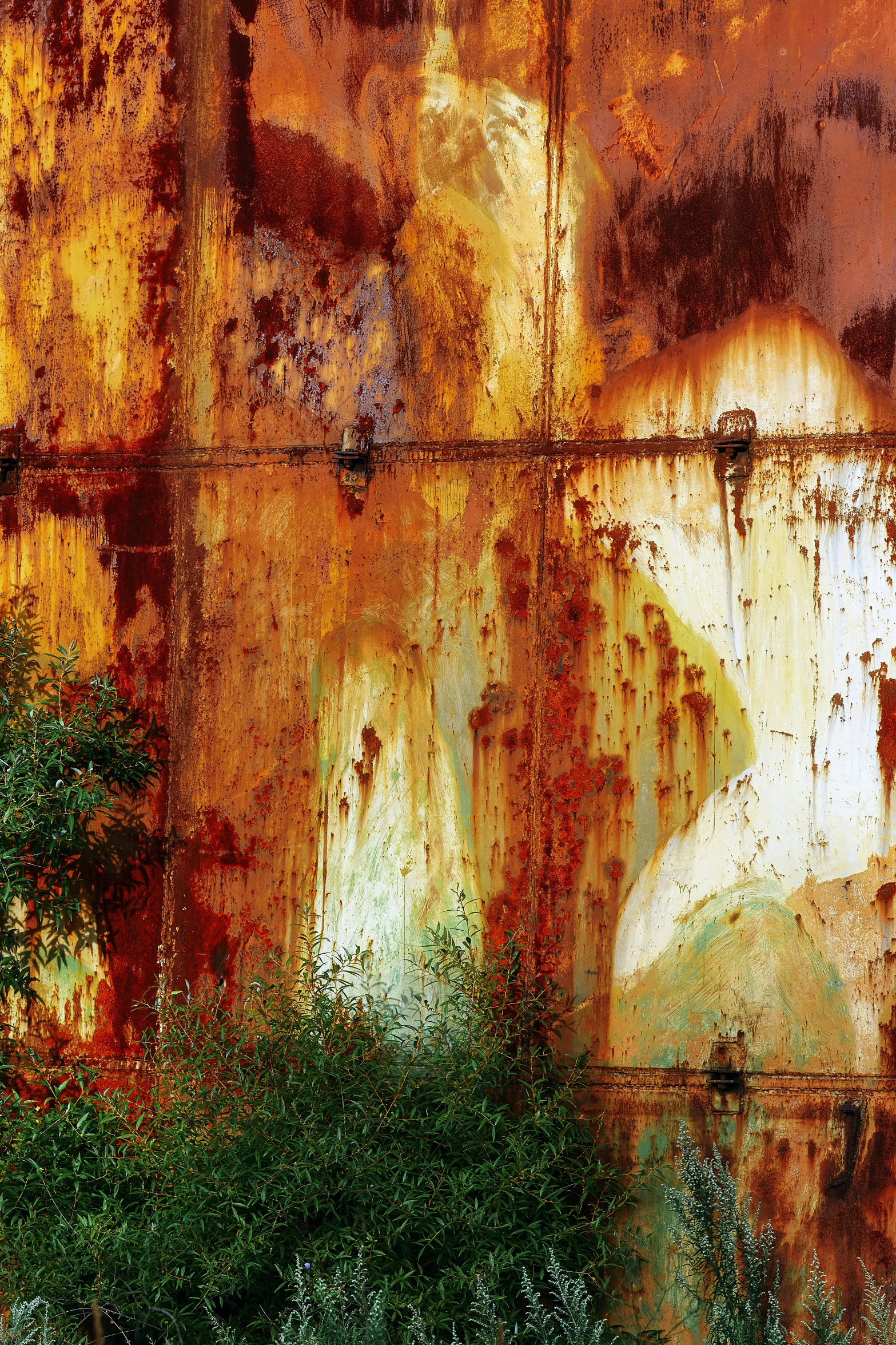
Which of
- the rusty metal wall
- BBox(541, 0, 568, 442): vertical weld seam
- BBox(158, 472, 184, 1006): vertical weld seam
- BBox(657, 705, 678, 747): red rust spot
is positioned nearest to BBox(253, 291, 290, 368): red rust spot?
the rusty metal wall

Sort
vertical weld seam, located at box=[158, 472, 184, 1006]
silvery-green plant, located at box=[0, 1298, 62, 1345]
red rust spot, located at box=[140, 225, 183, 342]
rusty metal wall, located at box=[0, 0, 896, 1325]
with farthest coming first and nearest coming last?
red rust spot, located at box=[140, 225, 183, 342] < vertical weld seam, located at box=[158, 472, 184, 1006] < rusty metal wall, located at box=[0, 0, 896, 1325] < silvery-green plant, located at box=[0, 1298, 62, 1345]

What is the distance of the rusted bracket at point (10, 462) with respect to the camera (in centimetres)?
398

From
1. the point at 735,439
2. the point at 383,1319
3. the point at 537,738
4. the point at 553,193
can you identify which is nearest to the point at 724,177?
the point at 553,193

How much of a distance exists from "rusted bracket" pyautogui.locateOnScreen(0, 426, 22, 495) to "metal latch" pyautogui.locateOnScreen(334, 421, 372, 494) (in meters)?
1.17

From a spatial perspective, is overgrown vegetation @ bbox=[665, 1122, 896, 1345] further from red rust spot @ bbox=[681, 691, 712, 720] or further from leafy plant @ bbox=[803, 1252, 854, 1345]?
red rust spot @ bbox=[681, 691, 712, 720]

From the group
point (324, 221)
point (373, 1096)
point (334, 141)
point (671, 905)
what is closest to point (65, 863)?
point (373, 1096)

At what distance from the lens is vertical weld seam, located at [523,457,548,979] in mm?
3508

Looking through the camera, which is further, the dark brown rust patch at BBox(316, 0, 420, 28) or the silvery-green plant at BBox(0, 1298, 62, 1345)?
the dark brown rust patch at BBox(316, 0, 420, 28)

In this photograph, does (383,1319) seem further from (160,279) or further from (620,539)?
(160,279)

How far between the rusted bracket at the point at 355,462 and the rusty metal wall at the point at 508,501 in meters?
0.01

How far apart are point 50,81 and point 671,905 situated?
3498 mm

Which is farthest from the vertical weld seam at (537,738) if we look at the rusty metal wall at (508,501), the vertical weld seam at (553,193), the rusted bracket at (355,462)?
the rusted bracket at (355,462)

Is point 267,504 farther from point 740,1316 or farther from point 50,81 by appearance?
point 740,1316

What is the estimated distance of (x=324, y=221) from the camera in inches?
149
